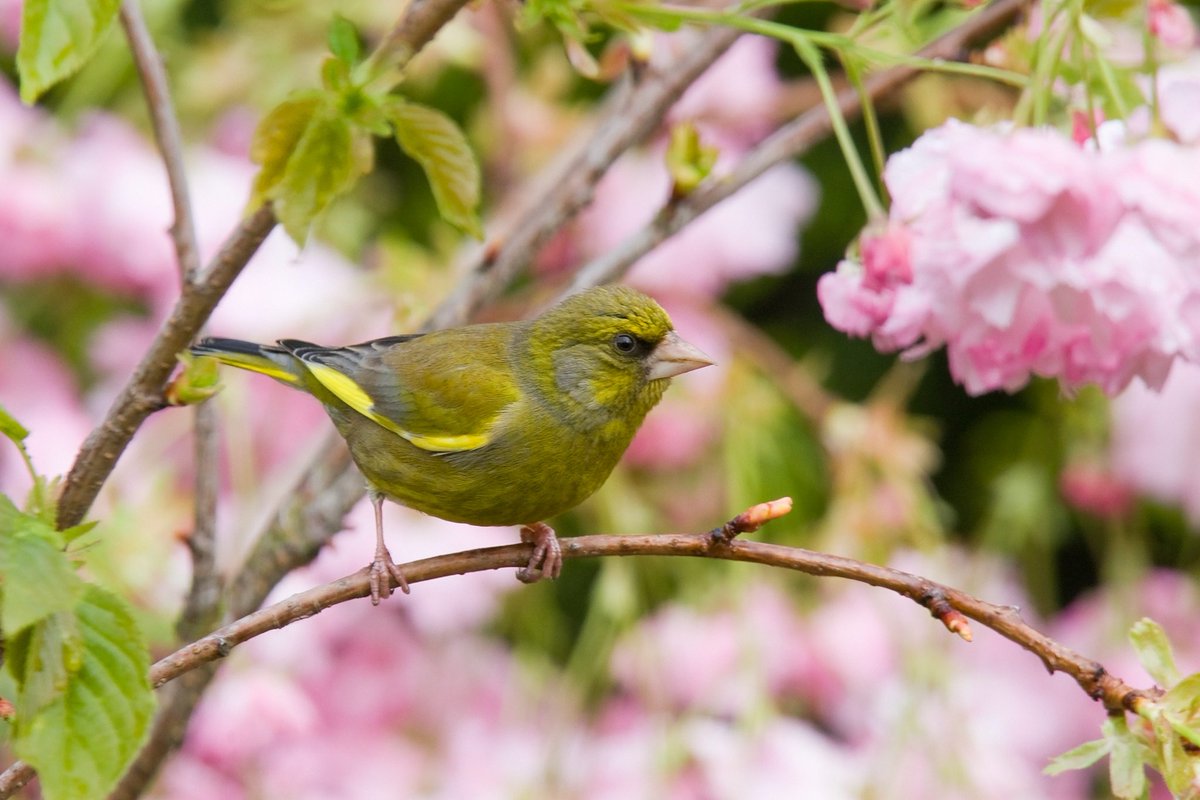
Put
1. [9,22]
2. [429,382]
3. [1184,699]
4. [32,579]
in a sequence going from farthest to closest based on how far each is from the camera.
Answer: [9,22] → [429,382] → [1184,699] → [32,579]

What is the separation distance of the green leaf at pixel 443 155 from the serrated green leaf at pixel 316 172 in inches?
1.4

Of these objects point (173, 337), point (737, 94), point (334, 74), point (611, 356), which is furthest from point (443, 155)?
point (737, 94)

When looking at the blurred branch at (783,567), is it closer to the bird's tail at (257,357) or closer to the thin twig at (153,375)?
the thin twig at (153,375)

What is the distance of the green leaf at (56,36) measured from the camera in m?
0.65

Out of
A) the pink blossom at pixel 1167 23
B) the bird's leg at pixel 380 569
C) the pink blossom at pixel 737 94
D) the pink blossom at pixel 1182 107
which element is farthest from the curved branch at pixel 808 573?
the pink blossom at pixel 737 94

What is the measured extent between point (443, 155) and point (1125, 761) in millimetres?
518

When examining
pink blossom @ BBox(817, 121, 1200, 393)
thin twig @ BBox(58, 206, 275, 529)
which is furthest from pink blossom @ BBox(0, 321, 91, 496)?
pink blossom @ BBox(817, 121, 1200, 393)

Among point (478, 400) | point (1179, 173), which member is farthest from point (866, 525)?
point (1179, 173)

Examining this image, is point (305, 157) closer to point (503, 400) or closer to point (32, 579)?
point (32, 579)

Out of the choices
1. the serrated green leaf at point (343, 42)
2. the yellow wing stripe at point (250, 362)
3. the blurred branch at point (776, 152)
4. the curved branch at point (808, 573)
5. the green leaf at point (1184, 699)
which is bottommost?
the green leaf at point (1184, 699)

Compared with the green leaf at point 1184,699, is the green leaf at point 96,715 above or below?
above

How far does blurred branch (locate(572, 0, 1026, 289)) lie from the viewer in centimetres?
108

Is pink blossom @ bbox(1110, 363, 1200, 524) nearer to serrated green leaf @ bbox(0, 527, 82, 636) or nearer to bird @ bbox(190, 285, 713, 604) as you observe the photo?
bird @ bbox(190, 285, 713, 604)

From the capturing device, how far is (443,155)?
2.80 ft
